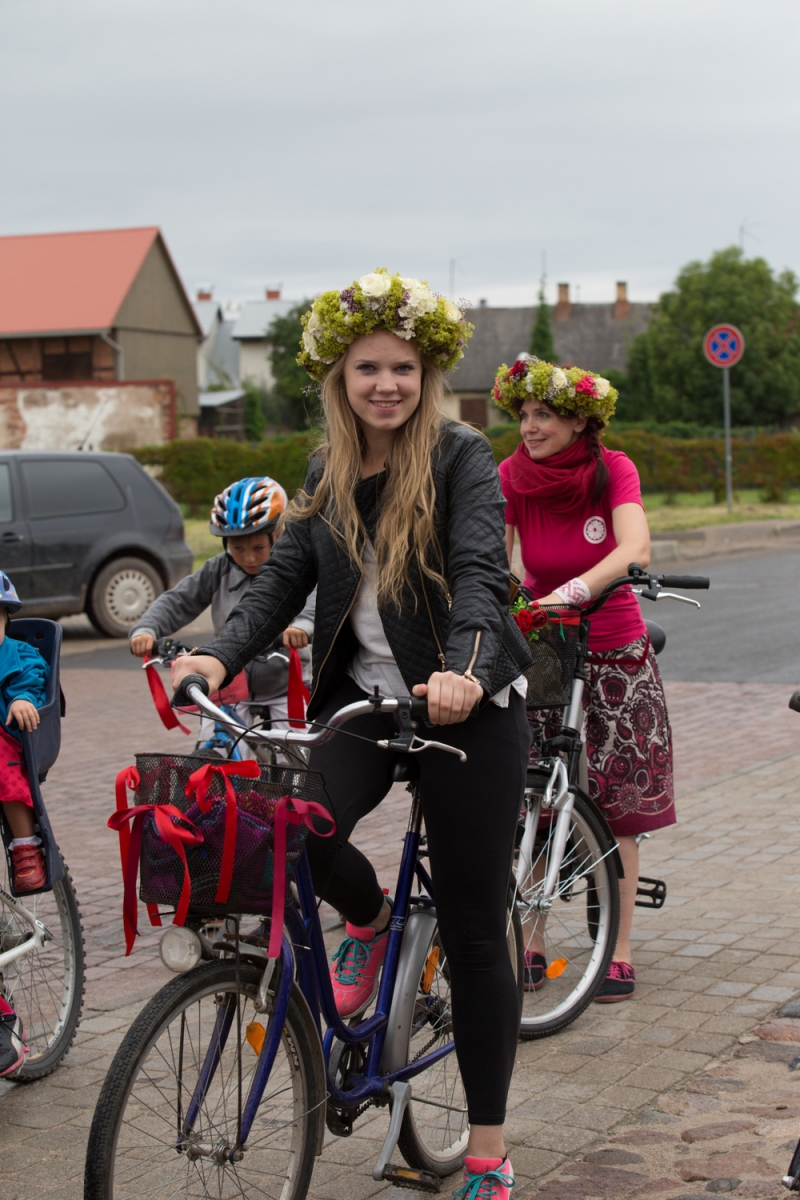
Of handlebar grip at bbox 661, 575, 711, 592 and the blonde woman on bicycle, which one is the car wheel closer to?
handlebar grip at bbox 661, 575, 711, 592

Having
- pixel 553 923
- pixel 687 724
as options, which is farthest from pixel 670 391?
pixel 553 923

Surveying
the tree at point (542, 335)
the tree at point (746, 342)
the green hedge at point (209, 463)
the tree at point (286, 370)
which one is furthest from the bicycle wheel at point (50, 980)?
the tree at point (542, 335)

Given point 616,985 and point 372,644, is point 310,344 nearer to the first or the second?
point 372,644

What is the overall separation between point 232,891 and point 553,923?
2150 mm

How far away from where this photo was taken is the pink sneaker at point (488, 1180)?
2990 millimetres

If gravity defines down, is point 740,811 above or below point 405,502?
below

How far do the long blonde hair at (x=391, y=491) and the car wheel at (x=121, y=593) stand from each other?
38.3ft

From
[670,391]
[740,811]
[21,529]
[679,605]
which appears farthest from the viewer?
[670,391]

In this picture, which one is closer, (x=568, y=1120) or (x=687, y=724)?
(x=568, y=1120)

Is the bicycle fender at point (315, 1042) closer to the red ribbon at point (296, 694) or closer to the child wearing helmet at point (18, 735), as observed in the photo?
the red ribbon at point (296, 694)

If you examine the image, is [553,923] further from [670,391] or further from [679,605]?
[670,391]

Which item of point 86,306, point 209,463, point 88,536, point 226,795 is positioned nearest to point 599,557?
point 226,795

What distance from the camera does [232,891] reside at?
2588 millimetres

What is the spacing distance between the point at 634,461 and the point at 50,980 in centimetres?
2613
